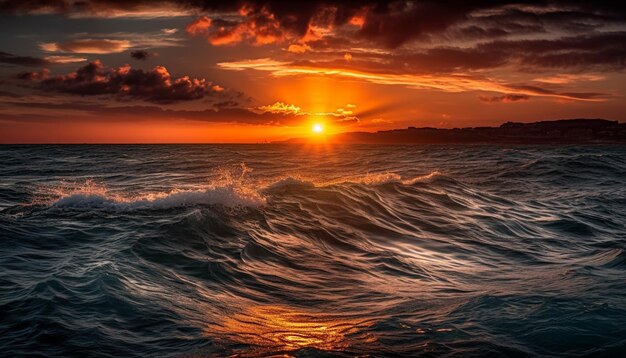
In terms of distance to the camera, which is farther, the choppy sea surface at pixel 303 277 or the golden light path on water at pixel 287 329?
the choppy sea surface at pixel 303 277

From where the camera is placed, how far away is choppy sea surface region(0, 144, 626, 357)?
6.38 metres

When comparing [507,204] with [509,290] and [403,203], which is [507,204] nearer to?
[403,203]

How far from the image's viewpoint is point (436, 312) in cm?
777

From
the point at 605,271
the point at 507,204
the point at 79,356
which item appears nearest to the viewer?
the point at 79,356

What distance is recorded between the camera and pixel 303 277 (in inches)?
394

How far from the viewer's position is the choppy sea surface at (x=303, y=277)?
20.9ft

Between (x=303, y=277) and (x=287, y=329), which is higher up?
(x=287, y=329)

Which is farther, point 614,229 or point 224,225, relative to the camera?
point 614,229

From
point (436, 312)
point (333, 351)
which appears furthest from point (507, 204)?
point (333, 351)

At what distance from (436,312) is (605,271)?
474 cm

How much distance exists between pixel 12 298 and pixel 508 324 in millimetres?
6855

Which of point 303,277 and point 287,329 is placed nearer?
point 287,329

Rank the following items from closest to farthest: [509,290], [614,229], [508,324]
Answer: [508,324]
[509,290]
[614,229]

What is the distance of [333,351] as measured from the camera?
5980 millimetres
